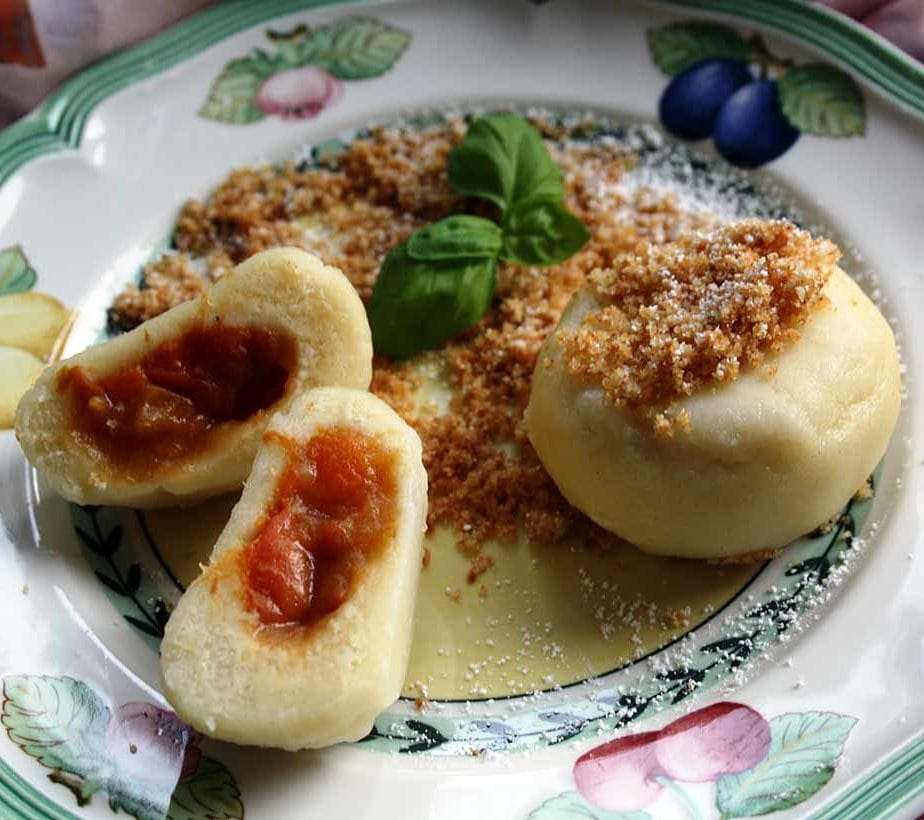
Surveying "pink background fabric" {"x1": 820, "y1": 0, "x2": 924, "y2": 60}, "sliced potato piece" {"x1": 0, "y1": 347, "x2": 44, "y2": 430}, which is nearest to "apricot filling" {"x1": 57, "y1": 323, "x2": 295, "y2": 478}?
"sliced potato piece" {"x1": 0, "y1": 347, "x2": 44, "y2": 430}

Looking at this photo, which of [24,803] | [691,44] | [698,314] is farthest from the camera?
[691,44]

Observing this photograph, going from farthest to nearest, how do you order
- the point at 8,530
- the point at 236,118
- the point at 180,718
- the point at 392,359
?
the point at 236,118 < the point at 392,359 < the point at 8,530 < the point at 180,718

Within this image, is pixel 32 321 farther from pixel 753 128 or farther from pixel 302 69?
pixel 753 128

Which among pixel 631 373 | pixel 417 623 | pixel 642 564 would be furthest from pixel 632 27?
pixel 417 623

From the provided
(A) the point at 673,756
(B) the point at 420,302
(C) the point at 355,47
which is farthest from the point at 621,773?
(C) the point at 355,47

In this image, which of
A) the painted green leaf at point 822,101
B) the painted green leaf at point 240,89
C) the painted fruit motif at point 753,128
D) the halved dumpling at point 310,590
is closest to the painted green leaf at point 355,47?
the painted green leaf at point 240,89

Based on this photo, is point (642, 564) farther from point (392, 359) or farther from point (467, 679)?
point (392, 359)

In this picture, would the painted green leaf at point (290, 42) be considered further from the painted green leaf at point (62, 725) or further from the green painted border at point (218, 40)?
the painted green leaf at point (62, 725)
